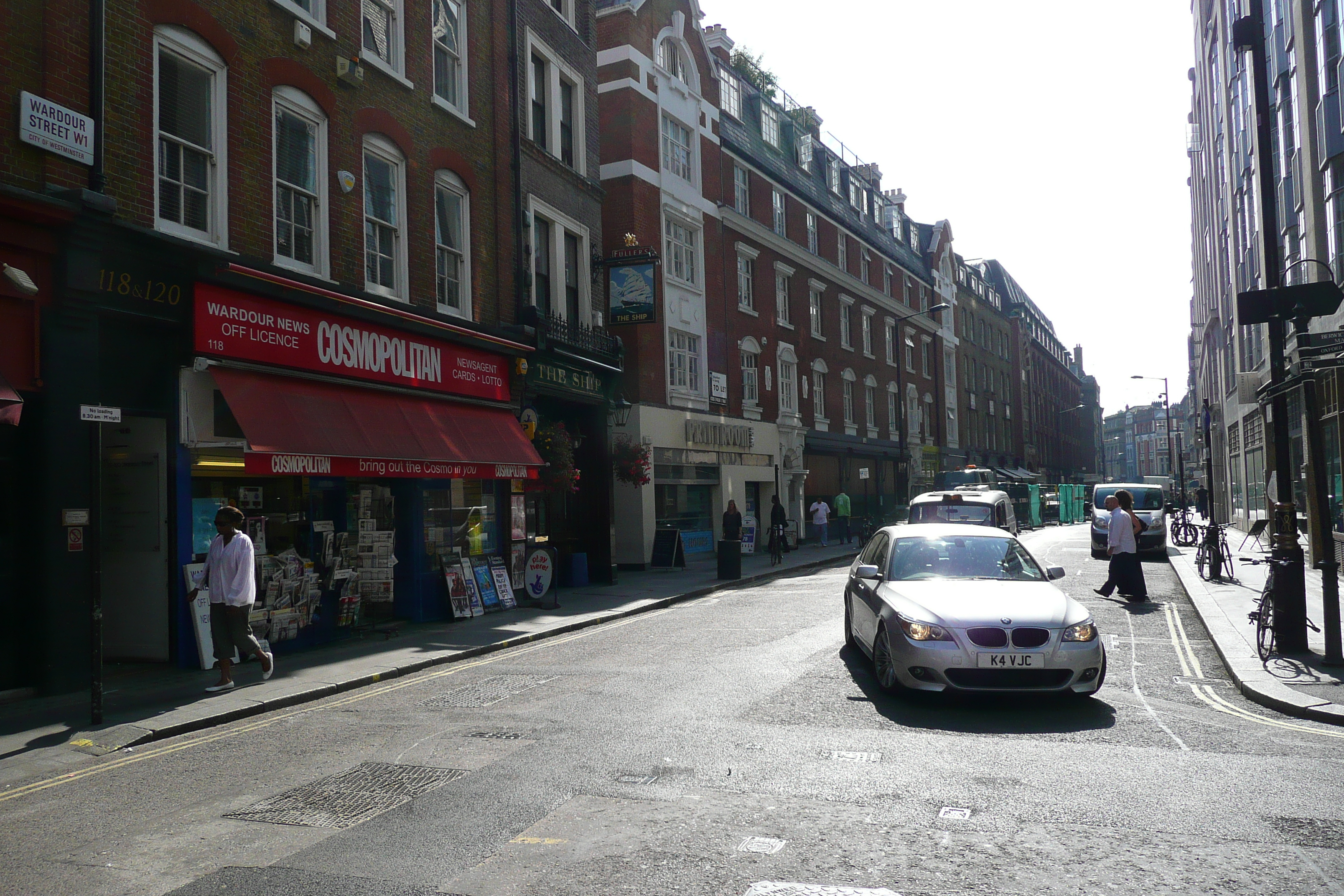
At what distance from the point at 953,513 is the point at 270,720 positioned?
48.3 feet

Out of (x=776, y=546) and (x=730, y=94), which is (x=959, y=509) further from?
(x=730, y=94)

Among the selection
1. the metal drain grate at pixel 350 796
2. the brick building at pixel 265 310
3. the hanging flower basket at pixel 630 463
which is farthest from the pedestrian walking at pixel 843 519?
the metal drain grate at pixel 350 796

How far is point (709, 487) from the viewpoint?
2922cm

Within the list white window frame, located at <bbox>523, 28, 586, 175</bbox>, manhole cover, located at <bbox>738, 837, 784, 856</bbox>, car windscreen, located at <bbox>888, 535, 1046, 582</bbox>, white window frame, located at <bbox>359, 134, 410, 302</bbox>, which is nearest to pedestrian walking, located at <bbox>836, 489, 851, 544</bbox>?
white window frame, located at <bbox>523, 28, 586, 175</bbox>

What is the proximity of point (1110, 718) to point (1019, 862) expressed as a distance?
3.61 metres

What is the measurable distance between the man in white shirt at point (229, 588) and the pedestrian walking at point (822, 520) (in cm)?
2507

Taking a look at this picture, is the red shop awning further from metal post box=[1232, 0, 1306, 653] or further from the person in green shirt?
the person in green shirt

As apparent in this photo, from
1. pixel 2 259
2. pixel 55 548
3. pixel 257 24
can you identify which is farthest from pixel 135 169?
pixel 55 548

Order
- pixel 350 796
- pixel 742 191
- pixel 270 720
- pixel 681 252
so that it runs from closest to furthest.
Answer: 1. pixel 350 796
2. pixel 270 720
3. pixel 681 252
4. pixel 742 191

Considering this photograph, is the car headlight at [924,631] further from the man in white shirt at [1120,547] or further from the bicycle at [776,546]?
the bicycle at [776,546]

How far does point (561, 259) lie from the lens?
2031 cm

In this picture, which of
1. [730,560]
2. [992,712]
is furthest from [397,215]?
[992,712]

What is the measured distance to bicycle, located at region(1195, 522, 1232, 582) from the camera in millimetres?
17875

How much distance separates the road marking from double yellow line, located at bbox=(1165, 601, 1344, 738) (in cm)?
43
